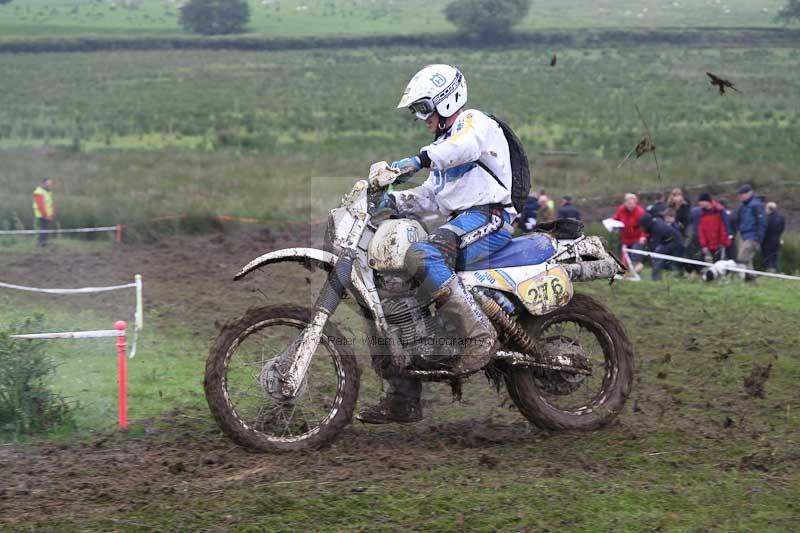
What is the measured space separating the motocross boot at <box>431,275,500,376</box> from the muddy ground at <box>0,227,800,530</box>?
54 centimetres

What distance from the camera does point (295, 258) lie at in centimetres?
645

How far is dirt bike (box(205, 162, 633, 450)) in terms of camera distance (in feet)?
20.9

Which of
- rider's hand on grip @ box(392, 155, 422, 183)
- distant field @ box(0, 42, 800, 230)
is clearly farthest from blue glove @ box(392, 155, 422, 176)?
distant field @ box(0, 42, 800, 230)

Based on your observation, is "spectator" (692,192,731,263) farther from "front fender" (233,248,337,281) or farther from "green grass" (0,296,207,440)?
"front fender" (233,248,337,281)

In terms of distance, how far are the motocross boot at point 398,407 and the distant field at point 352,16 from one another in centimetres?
6196

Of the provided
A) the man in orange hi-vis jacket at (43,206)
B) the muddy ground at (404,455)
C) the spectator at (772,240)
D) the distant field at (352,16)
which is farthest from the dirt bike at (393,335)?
the distant field at (352,16)

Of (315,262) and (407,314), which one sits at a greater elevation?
(315,262)

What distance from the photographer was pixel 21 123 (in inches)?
1596

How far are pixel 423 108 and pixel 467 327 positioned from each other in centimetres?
137

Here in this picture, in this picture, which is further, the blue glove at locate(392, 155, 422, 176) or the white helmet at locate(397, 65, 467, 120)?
the white helmet at locate(397, 65, 467, 120)

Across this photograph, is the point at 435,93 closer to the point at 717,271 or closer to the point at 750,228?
the point at 717,271

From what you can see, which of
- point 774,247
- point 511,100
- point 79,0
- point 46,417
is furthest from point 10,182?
point 79,0

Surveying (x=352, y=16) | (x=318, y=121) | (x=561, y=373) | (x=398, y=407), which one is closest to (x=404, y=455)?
(x=398, y=407)

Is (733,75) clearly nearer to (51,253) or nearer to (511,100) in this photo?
(511,100)
